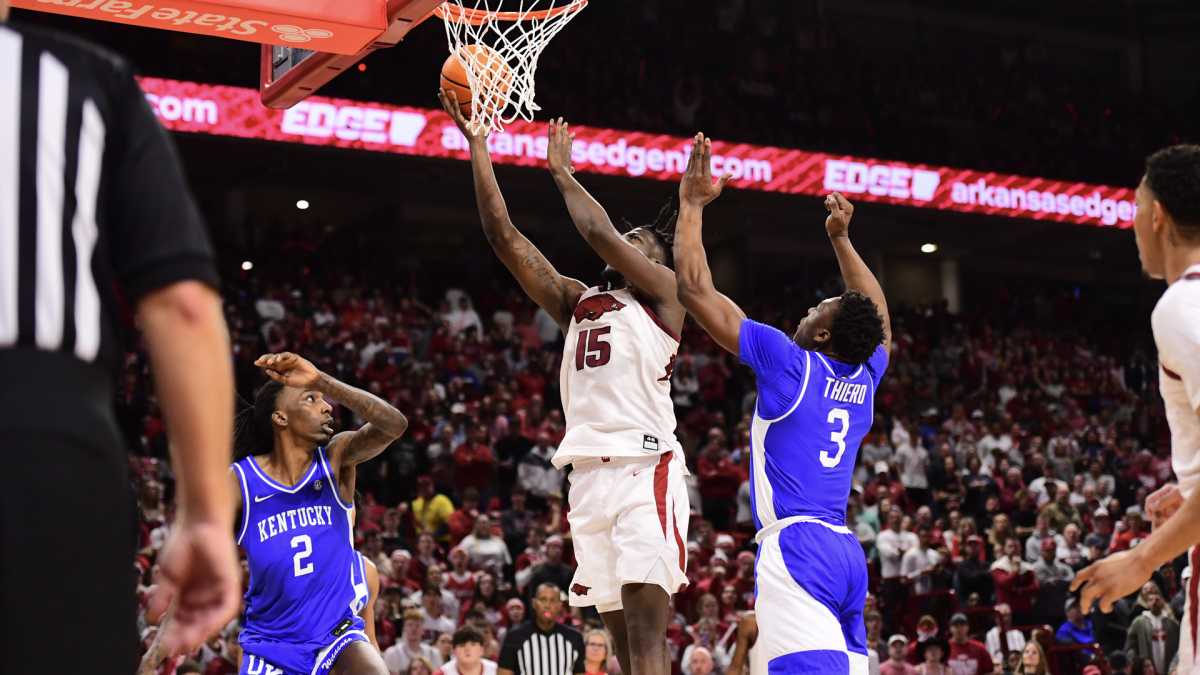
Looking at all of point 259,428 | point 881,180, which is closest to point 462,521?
point 259,428

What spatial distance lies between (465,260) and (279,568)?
1895cm

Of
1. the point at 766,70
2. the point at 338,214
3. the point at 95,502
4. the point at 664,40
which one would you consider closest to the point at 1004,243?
the point at 766,70

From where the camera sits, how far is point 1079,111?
2595 cm

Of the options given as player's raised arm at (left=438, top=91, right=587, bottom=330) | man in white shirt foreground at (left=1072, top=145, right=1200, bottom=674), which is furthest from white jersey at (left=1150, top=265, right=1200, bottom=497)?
player's raised arm at (left=438, top=91, right=587, bottom=330)

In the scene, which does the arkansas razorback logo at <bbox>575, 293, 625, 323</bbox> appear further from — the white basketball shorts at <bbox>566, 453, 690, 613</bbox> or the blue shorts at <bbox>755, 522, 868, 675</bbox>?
the blue shorts at <bbox>755, 522, 868, 675</bbox>

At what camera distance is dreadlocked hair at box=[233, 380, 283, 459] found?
18.8ft

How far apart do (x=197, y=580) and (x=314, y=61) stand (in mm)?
4673

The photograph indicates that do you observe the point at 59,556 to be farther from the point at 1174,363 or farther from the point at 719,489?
the point at 719,489

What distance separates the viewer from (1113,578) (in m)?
2.93

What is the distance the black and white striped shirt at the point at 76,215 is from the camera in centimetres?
185

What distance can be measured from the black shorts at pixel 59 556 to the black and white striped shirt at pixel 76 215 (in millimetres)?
80

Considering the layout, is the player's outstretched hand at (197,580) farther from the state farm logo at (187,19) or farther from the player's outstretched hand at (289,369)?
the state farm logo at (187,19)

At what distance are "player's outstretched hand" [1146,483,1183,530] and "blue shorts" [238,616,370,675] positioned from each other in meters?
3.03

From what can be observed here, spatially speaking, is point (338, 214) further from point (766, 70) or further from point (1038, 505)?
point (1038, 505)
